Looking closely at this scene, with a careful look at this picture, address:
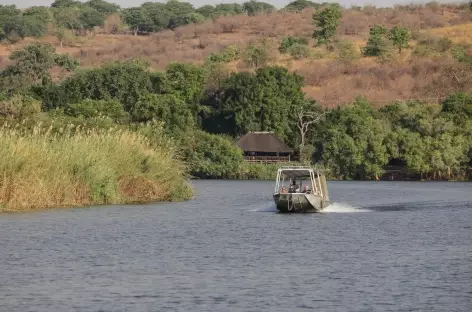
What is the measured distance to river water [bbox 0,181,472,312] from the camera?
77.7ft

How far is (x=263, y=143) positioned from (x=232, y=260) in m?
64.4

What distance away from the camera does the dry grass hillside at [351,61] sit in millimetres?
126438

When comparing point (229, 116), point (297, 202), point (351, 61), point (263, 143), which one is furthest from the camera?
point (351, 61)

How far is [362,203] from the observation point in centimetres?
5641

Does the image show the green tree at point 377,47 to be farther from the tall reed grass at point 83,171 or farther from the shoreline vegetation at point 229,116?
the tall reed grass at point 83,171

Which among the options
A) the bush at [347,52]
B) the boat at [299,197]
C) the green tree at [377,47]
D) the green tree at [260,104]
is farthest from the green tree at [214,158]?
the green tree at [377,47]

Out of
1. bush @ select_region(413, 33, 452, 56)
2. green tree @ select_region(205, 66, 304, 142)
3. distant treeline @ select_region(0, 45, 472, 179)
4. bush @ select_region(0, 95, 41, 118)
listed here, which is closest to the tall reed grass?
bush @ select_region(0, 95, 41, 118)

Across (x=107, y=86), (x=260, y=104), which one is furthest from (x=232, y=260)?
(x=107, y=86)

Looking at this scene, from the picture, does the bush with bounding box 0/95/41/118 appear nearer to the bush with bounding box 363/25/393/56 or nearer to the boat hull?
the boat hull

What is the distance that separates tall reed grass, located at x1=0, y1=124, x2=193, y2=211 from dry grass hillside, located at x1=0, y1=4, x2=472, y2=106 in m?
69.6

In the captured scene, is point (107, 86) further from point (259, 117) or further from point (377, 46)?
point (377, 46)

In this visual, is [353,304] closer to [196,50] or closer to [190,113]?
[190,113]

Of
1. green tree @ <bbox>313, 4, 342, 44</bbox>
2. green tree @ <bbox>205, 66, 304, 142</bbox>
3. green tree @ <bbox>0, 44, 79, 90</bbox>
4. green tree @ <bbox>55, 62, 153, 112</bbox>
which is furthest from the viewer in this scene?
green tree @ <bbox>313, 4, 342, 44</bbox>

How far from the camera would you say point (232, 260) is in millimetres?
30094
